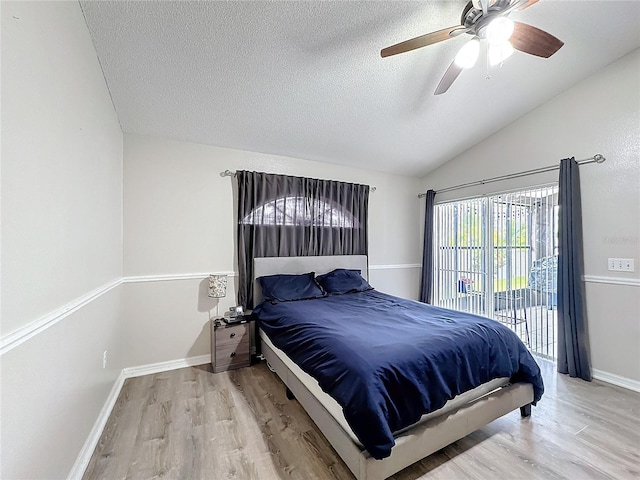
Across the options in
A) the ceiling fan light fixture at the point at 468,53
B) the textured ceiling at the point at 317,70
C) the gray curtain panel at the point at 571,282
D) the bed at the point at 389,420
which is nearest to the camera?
the bed at the point at 389,420

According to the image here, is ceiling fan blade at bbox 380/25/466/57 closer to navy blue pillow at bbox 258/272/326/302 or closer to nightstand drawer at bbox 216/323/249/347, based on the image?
navy blue pillow at bbox 258/272/326/302

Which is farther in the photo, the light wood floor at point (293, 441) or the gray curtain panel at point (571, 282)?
the gray curtain panel at point (571, 282)

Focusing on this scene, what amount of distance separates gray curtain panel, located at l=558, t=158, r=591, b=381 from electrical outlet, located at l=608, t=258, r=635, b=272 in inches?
8.4

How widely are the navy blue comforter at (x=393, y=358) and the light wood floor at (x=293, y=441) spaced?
1.24 feet

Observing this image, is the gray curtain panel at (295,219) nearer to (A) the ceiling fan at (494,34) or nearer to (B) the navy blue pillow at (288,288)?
(B) the navy blue pillow at (288,288)

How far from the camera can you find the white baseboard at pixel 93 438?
1543mm

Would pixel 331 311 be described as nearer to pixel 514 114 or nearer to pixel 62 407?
pixel 62 407

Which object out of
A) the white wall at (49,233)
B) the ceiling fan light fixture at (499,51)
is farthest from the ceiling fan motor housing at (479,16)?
the white wall at (49,233)

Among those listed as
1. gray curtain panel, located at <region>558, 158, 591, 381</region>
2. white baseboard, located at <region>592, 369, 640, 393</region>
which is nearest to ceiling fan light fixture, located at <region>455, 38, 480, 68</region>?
gray curtain panel, located at <region>558, 158, 591, 381</region>

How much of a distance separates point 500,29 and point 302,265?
2850 mm

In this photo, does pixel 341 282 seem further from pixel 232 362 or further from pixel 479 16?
pixel 479 16

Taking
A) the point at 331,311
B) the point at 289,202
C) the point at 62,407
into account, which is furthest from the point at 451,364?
the point at 289,202

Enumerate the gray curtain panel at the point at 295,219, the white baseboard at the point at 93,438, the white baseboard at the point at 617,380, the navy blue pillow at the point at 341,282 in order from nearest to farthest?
the white baseboard at the point at 93,438 < the white baseboard at the point at 617,380 < the gray curtain panel at the point at 295,219 < the navy blue pillow at the point at 341,282

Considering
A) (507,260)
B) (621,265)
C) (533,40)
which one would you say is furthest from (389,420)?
(507,260)
